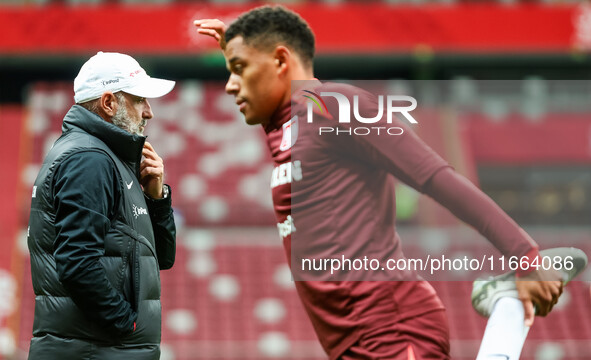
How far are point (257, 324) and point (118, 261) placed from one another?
7146 mm

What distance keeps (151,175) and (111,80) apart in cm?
44

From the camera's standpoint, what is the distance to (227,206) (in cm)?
1098

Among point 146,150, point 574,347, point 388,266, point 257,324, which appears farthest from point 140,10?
point 388,266

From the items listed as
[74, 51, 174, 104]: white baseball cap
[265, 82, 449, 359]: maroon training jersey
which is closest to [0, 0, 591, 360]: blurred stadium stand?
[74, 51, 174, 104]: white baseball cap

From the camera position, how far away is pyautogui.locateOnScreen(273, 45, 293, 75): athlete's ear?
8.82 ft

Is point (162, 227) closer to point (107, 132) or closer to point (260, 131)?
point (107, 132)

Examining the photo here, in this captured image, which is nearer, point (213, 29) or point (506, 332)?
point (506, 332)

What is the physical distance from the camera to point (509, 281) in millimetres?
2391

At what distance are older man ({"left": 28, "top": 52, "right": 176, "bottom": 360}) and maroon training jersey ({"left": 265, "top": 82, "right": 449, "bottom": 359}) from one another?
1.88ft

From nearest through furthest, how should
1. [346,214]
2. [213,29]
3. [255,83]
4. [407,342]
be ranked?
[407,342]
[346,214]
[255,83]
[213,29]

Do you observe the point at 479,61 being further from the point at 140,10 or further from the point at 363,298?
the point at 363,298

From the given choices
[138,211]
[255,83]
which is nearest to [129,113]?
[138,211]

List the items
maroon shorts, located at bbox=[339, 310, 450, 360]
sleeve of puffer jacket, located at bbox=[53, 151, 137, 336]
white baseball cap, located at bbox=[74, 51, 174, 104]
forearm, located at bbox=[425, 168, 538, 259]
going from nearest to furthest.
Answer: forearm, located at bbox=[425, 168, 538, 259] → maroon shorts, located at bbox=[339, 310, 450, 360] → sleeve of puffer jacket, located at bbox=[53, 151, 137, 336] → white baseball cap, located at bbox=[74, 51, 174, 104]

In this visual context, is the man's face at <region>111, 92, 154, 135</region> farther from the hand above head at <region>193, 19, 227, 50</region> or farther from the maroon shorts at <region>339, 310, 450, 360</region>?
the maroon shorts at <region>339, 310, 450, 360</region>
